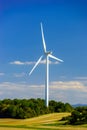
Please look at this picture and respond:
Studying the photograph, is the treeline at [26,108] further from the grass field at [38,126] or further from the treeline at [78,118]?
the treeline at [78,118]

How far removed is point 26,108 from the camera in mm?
144375

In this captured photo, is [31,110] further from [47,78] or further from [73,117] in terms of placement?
[73,117]

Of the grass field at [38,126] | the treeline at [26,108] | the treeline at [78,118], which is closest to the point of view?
the grass field at [38,126]

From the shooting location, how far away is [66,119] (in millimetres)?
→ 107188

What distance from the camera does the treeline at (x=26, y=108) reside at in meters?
141

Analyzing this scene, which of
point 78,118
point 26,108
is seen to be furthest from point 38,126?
point 26,108

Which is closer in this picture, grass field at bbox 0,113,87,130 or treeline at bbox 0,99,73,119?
grass field at bbox 0,113,87,130

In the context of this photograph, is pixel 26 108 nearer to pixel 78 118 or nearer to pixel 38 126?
pixel 78 118

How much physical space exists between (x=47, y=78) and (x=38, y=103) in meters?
28.3

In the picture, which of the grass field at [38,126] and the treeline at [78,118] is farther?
the treeline at [78,118]

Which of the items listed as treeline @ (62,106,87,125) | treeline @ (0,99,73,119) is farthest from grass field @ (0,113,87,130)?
treeline @ (0,99,73,119)

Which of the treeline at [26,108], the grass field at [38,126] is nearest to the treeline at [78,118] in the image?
the grass field at [38,126]

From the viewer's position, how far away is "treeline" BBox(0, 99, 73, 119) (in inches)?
5561

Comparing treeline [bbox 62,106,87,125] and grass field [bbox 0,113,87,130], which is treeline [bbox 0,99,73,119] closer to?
grass field [bbox 0,113,87,130]
